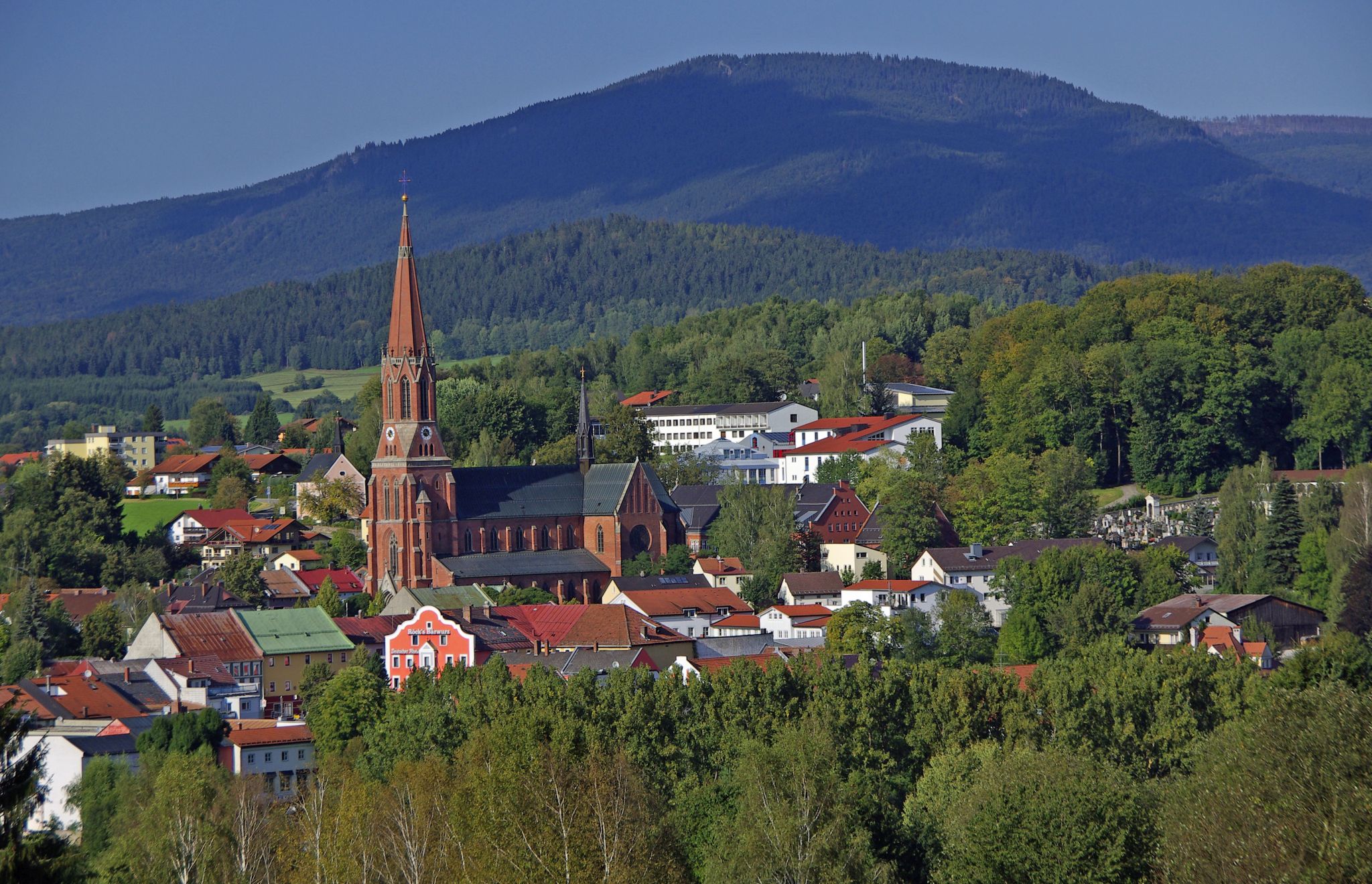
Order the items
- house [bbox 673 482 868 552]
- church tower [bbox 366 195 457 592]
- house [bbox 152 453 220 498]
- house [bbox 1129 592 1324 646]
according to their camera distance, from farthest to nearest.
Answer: house [bbox 152 453 220 498] < house [bbox 673 482 868 552] < church tower [bbox 366 195 457 592] < house [bbox 1129 592 1324 646]

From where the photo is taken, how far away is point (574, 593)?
3930 inches

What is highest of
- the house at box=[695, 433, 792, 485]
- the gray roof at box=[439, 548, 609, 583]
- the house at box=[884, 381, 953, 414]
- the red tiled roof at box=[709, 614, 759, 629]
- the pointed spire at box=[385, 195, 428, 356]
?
the pointed spire at box=[385, 195, 428, 356]

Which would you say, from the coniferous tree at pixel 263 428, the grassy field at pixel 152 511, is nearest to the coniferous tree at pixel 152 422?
the coniferous tree at pixel 263 428

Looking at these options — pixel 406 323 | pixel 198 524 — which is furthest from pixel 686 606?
pixel 198 524

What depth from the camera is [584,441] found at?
106625mm

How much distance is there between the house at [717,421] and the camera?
13538cm

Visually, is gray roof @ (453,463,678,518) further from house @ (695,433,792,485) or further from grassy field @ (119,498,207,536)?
grassy field @ (119,498,207,536)

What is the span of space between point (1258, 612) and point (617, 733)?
119ft

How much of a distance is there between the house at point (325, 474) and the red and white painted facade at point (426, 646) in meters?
34.0

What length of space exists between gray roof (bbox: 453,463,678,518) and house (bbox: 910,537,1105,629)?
52.0 feet

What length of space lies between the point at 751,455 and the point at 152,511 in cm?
3571

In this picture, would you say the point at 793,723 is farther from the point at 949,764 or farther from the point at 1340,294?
the point at 1340,294

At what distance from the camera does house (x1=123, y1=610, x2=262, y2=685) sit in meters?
80.9

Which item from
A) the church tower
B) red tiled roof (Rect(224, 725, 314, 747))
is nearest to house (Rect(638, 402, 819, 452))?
the church tower
